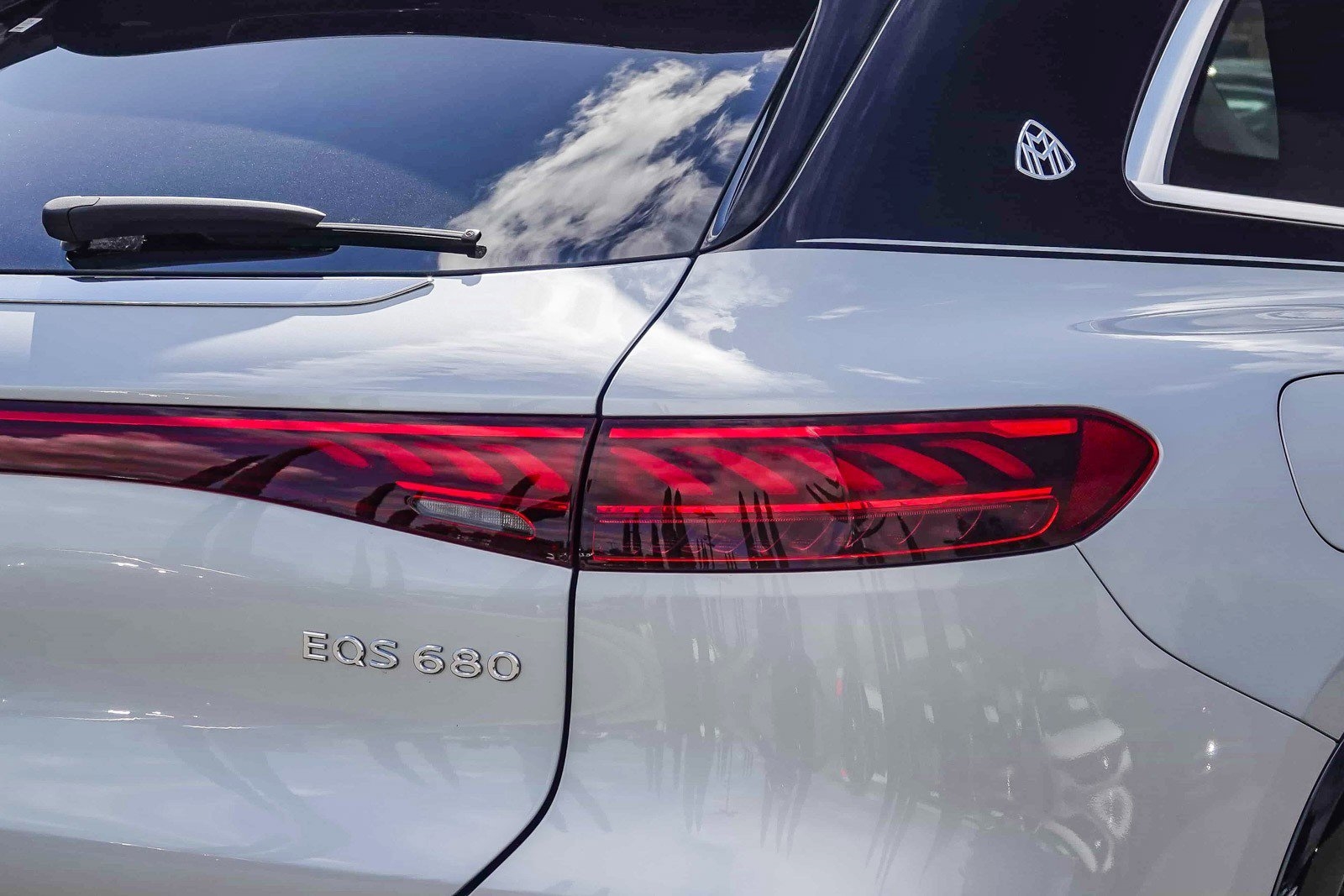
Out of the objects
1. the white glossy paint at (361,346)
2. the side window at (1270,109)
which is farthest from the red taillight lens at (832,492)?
the side window at (1270,109)

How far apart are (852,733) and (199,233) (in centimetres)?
94

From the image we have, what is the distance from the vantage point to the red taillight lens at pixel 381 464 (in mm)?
1269

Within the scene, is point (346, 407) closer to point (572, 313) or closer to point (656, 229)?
point (572, 313)

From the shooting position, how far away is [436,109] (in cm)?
174

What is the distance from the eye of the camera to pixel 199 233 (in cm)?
152

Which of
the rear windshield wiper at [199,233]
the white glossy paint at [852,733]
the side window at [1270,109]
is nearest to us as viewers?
the white glossy paint at [852,733]

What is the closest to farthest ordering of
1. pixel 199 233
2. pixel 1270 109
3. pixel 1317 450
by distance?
pixel 1317 450 → pixel 199 233 → pixel 1270 109

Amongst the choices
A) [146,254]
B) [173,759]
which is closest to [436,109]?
[146,254]

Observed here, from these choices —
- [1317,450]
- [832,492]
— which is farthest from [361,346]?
[1317,450]

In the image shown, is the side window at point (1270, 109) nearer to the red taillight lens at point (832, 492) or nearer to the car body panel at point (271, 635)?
the red taillight lens at point (832, 492)

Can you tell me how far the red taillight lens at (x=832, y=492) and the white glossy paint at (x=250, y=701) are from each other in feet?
0.37

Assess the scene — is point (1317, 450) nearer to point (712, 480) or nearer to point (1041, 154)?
point (1041, 154)

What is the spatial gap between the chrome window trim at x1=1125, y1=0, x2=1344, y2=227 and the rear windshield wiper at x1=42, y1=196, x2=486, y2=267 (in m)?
0.83

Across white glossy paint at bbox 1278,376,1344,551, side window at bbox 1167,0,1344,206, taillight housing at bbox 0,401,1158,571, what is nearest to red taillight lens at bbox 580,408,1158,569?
taillight housing at bbox 0,401,1158,571
